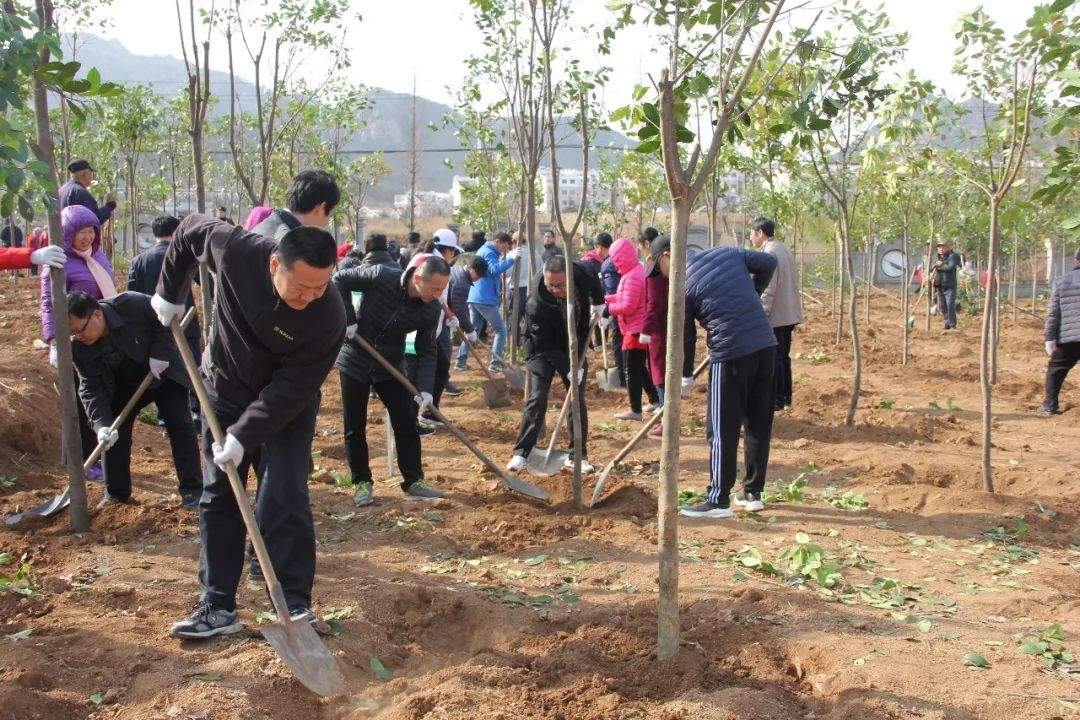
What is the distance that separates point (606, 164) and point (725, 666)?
21.7 meters

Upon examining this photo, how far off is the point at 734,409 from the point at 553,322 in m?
1.52

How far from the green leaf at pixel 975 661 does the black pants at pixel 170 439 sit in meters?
4.13

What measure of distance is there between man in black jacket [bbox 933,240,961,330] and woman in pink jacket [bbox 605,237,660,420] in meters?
10.1

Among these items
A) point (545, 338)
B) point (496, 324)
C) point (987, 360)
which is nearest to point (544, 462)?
point (545, 338)

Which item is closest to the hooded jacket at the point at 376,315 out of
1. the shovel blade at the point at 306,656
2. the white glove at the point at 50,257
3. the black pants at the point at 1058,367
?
the white glove at the point at 50,257

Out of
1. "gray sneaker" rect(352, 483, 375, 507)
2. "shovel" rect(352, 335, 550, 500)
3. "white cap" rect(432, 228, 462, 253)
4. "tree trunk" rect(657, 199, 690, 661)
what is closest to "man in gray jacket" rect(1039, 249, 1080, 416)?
"shovel" rect(352, 335, 550, 500)

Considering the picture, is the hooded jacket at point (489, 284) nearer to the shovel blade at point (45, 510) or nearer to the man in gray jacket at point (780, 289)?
the man in gray jacket at point (780, 289)

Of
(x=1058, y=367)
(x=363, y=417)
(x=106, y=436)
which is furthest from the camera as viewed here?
(x=1058, y=367)

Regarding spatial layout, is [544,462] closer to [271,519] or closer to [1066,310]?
[271,519]

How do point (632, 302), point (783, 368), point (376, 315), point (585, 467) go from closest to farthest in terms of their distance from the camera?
point (376, 315)
point (585, 467)
point (632, 302)
point (783, 368)

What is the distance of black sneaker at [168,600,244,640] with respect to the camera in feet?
11.8

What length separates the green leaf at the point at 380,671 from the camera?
11.6 ft

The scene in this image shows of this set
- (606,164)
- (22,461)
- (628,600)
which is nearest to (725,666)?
(628,600)

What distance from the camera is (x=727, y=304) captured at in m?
5.45
